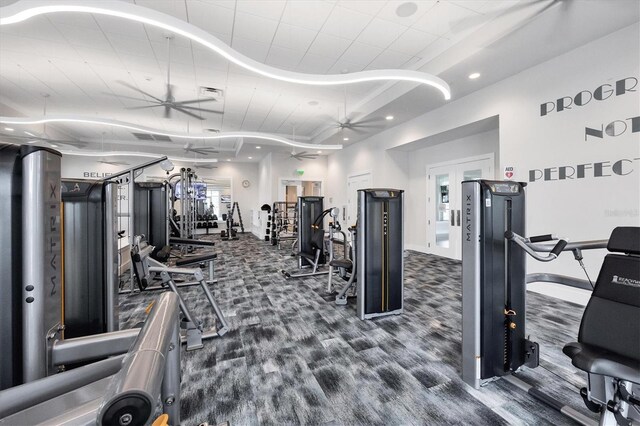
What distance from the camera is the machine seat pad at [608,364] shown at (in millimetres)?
1190

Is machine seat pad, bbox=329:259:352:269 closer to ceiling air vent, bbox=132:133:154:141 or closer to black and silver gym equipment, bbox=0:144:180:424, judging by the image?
black and silver gym equipment, bbox=0:144:180:424

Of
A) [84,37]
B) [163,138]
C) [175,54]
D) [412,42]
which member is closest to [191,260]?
[175,54]

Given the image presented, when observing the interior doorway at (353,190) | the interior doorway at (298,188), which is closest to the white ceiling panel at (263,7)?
the interior doorway at (353,190)

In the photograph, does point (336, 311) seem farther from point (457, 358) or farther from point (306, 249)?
point (306, 249)

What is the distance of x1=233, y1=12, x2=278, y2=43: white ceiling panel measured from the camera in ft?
12.1

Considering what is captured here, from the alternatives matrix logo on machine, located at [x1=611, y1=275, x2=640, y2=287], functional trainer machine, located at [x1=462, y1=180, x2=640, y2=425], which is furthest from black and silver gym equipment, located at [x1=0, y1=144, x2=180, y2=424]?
matrix logo on machine, located at [x1=611, y1=275, x2=640, y2=287]

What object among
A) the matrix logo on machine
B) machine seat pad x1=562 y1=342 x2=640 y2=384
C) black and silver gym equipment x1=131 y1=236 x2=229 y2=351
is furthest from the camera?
black and silver gym equipment x1=131 y1=236 x2=229 y2=351

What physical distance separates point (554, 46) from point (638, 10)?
2.57 feet

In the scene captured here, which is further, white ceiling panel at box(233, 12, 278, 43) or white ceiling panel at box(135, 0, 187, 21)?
white ceiling panel at box(233, 12, 278, 43)

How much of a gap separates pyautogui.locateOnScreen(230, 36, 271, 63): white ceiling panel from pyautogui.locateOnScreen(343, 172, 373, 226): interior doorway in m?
5.04

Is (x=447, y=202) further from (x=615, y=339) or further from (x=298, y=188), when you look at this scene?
(x=298, y=188)

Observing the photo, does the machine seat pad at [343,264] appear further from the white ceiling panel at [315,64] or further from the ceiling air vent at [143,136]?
the ceiling air vent at [143,136]

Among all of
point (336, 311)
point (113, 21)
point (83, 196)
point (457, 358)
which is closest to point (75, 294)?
point (83, 196)

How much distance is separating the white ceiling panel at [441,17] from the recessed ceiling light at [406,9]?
215 millimetres
